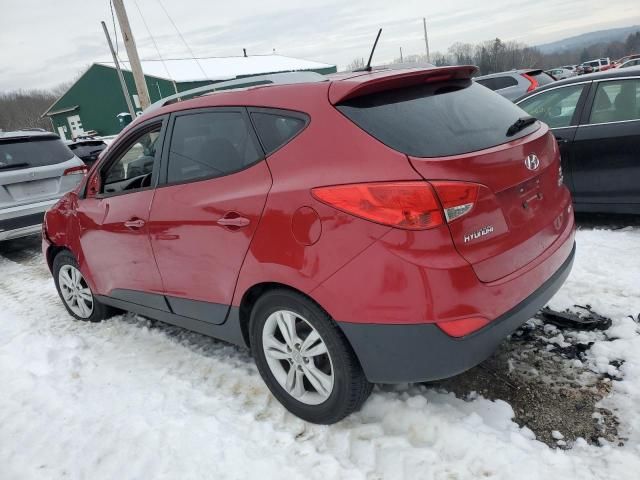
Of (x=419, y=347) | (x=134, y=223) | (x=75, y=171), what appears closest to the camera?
(x=419, y=347)

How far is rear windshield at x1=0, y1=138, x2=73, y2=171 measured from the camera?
661 centimetres

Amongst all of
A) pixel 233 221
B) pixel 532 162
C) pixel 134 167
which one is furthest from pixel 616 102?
pixel 134 167

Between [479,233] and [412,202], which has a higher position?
[412,202]

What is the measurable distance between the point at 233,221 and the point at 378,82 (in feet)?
3.24

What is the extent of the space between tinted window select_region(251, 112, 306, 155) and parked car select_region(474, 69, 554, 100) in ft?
32.5

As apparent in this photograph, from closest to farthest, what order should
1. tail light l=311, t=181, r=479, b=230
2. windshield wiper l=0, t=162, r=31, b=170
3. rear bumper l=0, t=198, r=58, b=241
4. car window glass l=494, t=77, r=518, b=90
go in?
tail light l=311, t=181, r=479, b=230, rear bumper l=0, t=198, r=58, b=241, windshield wiper l=0, t=162, r=31, b=170, car window glass l=494, t=77, r=518, b=90

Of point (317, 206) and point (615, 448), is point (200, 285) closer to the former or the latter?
point (317, 206)

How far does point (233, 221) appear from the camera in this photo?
2.55 metres

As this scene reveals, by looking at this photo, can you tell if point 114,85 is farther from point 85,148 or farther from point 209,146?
point 209,146

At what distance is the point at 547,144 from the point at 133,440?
2.73 meters

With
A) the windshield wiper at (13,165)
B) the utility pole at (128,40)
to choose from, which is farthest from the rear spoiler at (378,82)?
the utility pole at (128,40)

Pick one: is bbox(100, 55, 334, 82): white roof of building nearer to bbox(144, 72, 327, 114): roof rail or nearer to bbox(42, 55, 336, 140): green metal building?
bbox(42, 55, 336, 140): green metal building

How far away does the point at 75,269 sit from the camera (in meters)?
4.30

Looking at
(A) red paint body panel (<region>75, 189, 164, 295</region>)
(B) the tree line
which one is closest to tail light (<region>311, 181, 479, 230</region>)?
(A) red paint body panel (<region>75, 189, 164, 295</region>)
